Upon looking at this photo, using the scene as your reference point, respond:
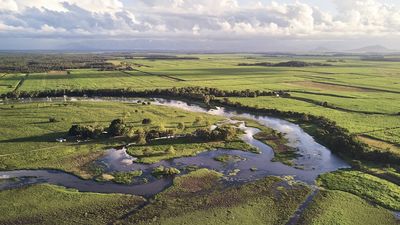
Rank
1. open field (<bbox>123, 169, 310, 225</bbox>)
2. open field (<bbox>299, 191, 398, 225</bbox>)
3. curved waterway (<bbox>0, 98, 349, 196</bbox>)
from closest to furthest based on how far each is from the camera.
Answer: open field (<bbox>299, 191, 398, 225</bbox>) → open field (<bbox>123, 169, 310, 225</bbox>) → curved waterway (<bbox>0, 98, 349, 196</bbox>)

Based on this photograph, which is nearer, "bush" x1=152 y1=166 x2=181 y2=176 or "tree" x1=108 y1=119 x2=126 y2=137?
"bush" x1=152 y1=166 x2=181 y2=176

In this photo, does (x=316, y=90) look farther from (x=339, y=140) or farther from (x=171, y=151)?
(x=171, y=151)

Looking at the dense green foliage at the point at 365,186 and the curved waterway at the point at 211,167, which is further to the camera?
the curved waterway at the point at 211,167

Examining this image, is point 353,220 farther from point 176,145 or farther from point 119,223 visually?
point 176,145

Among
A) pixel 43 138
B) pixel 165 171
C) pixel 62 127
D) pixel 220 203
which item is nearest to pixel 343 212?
pixel 220 203

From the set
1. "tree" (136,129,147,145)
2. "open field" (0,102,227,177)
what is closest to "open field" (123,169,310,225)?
"open field" (0,102,227,177)

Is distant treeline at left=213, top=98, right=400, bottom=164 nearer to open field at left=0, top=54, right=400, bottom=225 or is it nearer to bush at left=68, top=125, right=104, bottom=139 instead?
open field at left=0, top=54, right=400, bottom=225

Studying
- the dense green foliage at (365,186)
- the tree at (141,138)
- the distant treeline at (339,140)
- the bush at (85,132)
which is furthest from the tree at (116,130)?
the distant treeline at (339,140)

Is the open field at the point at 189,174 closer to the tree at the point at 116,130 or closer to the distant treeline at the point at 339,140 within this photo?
the tree at the point at 116,130

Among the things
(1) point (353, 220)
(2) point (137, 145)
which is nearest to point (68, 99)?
(2) point (137, 145)
